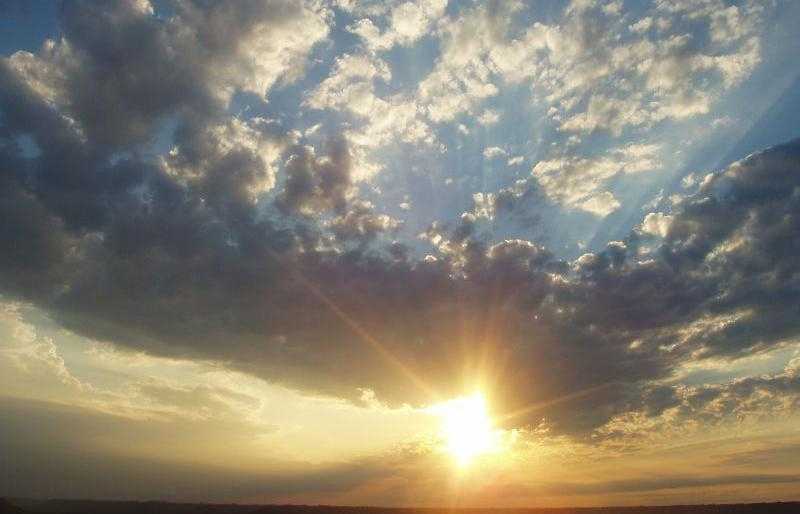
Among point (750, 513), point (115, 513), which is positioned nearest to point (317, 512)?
point (115, 513)

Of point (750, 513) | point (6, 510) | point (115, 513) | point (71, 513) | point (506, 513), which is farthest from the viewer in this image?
point (506, 513)

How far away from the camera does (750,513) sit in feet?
538

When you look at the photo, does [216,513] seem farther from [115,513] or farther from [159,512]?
[115,513]

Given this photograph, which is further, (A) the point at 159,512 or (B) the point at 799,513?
(A) the point at 159,512

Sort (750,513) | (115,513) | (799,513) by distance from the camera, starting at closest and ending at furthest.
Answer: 1. (799,513)
2. (750,513)
3. (115,513)

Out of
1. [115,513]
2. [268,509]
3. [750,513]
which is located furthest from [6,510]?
[750,513]

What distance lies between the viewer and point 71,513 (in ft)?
500

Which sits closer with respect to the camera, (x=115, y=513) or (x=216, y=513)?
(x=115, y=513)

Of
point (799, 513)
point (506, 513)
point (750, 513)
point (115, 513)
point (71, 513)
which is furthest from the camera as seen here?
point (506, 513)

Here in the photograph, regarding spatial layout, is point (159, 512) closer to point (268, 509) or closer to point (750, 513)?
point (268, 509)

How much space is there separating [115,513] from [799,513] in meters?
217

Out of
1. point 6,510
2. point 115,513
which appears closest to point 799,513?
point 6,510

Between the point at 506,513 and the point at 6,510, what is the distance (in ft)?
524

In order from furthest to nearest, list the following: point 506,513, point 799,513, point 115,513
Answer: point 506,513 → point 115,513 → point 799,513
